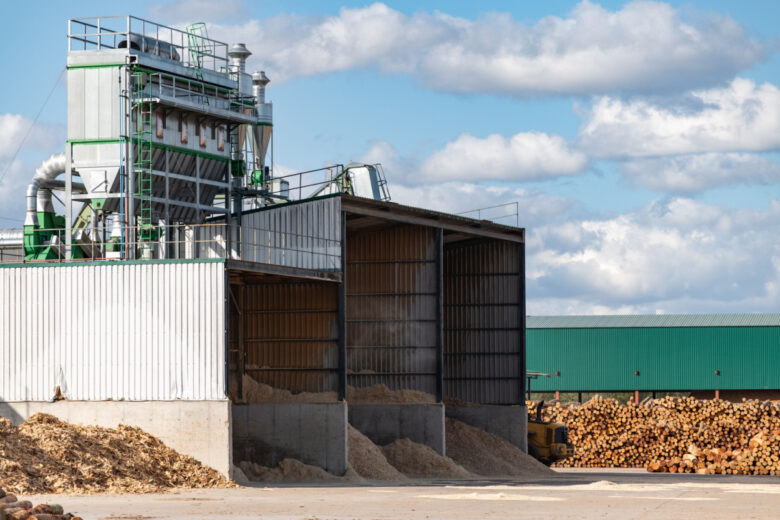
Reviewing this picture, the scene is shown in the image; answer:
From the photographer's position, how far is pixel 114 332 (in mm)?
33250

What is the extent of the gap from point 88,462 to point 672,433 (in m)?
26.8

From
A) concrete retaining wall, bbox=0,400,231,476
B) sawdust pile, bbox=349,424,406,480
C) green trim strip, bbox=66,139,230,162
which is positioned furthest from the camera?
green trim strip, bbox=66,139,230,162

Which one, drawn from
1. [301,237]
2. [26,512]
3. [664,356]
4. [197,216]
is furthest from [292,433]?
[664,356]

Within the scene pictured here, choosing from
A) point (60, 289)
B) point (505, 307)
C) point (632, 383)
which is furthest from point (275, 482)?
point (632, 383)

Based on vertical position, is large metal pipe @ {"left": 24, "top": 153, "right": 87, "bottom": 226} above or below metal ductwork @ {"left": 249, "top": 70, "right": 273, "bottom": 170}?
below

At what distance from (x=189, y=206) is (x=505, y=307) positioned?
13.3 metres

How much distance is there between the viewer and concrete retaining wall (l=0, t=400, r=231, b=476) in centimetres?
A: 3188

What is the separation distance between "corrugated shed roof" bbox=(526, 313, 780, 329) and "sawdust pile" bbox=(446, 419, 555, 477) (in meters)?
20.8

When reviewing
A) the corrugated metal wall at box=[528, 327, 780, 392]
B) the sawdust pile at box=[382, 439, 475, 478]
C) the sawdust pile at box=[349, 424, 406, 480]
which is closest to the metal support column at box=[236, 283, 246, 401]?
the sawdust pile at box=[349, 424, 406, 480]

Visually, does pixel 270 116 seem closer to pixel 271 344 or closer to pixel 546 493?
pixel 271 344

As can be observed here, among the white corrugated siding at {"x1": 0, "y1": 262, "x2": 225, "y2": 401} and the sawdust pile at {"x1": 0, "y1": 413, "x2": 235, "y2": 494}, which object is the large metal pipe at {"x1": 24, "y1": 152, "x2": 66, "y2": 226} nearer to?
the white corrugated siding at {"x1": 0, "y1": 262, "x2": 225, "y2": 401}

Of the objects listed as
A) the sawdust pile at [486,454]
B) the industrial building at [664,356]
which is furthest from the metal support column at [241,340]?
the industrial building at [664,356]

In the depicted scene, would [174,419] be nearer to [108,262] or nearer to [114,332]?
[114,332]

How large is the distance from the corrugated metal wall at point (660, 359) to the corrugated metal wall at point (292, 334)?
93.7 feet
